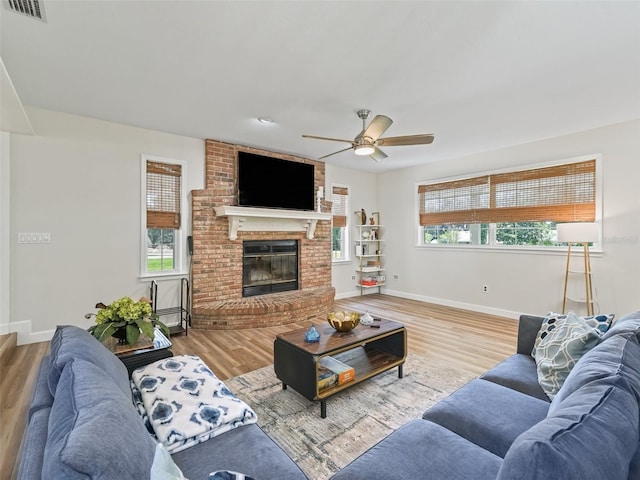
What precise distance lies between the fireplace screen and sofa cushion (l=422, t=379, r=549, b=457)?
3789 mm

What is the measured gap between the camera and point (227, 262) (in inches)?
185

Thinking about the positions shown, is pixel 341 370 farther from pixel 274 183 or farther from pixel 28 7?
pixel 274 183

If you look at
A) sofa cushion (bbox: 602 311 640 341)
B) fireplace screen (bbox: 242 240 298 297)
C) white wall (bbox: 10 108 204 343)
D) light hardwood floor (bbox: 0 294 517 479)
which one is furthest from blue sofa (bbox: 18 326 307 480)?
fireplace screen (bbox: 242 240 298 297)

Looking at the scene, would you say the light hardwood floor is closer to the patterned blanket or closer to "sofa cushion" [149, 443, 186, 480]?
the patterned blanket

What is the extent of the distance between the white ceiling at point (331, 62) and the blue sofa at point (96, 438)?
2062mm

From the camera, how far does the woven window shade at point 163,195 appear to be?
4160 mm

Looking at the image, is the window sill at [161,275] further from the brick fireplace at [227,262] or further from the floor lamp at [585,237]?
the floor lamp at [585,237]

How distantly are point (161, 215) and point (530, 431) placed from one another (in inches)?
175

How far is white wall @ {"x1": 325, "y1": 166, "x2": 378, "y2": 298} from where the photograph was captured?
243 inches

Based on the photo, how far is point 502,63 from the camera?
97.8 inches

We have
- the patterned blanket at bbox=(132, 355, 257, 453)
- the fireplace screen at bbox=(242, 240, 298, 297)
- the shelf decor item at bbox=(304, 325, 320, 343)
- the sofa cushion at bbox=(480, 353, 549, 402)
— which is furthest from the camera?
the fireplace screen at bbox=(242, 240, 298, 297)

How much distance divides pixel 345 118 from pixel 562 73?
202cm

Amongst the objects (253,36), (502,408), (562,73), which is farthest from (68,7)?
(562,73)

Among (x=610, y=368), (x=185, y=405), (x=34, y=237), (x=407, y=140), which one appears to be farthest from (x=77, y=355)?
(x=34, y=237)
